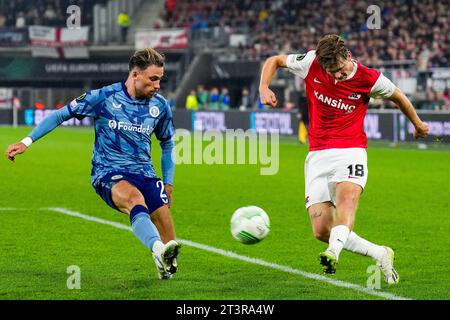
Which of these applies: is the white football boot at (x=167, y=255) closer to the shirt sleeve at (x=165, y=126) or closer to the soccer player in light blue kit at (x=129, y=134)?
the soccer player in light blue kit at (x=129, y=134)

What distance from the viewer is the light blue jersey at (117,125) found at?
8211 mm

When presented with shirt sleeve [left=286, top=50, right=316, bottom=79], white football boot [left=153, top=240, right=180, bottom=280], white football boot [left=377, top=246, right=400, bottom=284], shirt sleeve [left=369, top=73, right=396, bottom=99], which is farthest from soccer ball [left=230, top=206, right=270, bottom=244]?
shirt sleeve [left=369, top=73, right=396, bottom=99]

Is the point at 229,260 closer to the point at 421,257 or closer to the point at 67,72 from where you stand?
the point at 421,257

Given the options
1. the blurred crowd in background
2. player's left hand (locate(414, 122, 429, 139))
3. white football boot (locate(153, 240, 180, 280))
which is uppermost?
the blurred crowd in background

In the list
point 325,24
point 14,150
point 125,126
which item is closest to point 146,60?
point 125,126

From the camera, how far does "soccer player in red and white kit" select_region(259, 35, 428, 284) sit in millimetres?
8289

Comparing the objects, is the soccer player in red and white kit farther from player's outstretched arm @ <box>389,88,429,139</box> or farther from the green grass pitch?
the green grass pitch

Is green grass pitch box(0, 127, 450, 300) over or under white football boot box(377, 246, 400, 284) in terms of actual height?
under

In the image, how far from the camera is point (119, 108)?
8219mm

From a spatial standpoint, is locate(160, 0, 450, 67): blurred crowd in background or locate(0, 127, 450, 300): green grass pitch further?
locate(160, 0, 450, 67): blurred crowd in background

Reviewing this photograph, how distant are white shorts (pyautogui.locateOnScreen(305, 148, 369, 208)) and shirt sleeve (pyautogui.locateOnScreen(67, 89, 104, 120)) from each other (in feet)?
6.07

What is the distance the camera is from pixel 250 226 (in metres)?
8.45
